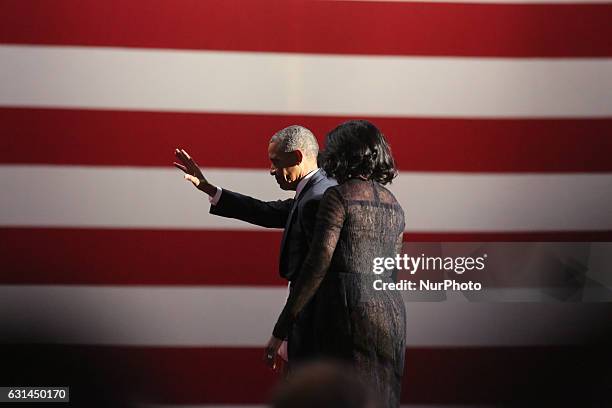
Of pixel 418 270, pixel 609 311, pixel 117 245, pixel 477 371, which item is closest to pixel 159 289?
pixel 117 245

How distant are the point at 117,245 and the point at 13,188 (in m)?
0.31

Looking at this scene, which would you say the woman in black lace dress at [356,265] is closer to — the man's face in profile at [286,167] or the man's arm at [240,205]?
the man's face in profile at [286,167]

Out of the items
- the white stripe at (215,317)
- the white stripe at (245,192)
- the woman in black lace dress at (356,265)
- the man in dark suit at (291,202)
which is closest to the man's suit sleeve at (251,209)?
the man in dark suit at (291,202)

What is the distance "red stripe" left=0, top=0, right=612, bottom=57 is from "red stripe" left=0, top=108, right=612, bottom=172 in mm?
190

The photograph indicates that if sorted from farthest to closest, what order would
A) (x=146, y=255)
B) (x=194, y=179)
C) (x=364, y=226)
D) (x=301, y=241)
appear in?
(x=146, y=255)
(x=194, y=179)
(x=301, y=241)
(x=364, y=226)

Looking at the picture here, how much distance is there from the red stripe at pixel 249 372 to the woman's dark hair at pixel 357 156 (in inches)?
27.3

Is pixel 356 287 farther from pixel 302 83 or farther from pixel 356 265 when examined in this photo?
pixel 302 83

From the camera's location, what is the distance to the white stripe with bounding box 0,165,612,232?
7.42ft

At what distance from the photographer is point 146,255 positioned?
7.48 feet

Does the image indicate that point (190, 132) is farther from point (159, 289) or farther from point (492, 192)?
point (492, 192)

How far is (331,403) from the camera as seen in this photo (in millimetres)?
817

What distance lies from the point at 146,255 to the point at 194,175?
280 millimetres

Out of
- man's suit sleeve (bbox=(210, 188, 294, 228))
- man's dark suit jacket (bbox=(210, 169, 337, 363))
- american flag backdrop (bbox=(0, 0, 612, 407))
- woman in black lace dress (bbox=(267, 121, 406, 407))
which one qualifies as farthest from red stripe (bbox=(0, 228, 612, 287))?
woman in black lace dress (bbox=(267, 121, 406, 407))

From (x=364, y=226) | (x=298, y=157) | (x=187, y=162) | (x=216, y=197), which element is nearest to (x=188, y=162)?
(x=187, y=162)
